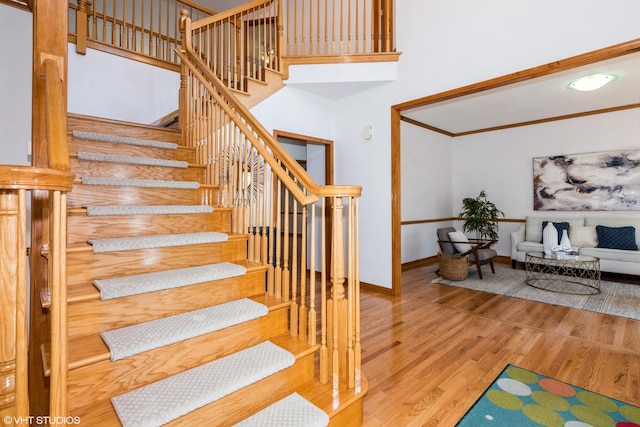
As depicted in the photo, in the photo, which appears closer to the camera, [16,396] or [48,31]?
[16,396]

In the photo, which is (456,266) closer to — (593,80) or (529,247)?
(529,247)

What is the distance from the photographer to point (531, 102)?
471 centimetres

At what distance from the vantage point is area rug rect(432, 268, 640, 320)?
10.9 ft

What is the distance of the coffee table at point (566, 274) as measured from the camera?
3936 millimetres

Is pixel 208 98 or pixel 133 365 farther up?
pixel 208 98

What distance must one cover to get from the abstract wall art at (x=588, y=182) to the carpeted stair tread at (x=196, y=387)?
5.85 meters

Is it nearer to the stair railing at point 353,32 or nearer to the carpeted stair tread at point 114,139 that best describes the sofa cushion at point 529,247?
the stair railing at point 353,32

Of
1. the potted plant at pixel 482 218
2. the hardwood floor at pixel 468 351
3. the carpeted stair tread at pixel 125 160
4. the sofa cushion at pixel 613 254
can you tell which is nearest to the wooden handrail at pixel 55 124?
the carpeted stair tread at pixel 125 160

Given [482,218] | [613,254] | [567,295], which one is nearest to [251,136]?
[567,295]

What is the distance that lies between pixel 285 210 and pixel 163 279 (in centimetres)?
76

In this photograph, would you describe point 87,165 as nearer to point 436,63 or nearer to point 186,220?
point 186,220

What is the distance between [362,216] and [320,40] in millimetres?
2425

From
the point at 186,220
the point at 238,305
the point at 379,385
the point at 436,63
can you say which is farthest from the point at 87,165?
the point at 436,63

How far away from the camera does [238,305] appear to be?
5.86 feet
